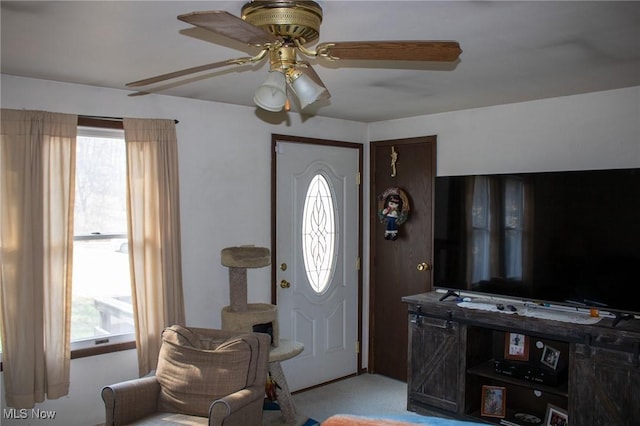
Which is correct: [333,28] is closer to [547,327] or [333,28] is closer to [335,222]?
[547,327]

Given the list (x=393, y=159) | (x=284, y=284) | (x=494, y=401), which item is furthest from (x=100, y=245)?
(x=494, y=401)

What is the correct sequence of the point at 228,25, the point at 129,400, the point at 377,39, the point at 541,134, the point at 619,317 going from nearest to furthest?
1. the point at 228,25
2. the point at 377,39
3. the point at 129,400
4. the point at 619,317
5. the point at 541,134

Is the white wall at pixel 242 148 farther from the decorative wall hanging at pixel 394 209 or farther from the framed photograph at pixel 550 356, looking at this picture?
the framed photograph at pixel 550 356

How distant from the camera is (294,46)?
196cm

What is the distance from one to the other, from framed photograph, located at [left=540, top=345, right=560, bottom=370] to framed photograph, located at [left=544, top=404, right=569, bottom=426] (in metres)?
0.26

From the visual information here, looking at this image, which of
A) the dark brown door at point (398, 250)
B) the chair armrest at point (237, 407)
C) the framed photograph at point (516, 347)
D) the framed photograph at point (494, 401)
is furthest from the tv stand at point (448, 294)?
A: the chair armrest at point (237, 407)

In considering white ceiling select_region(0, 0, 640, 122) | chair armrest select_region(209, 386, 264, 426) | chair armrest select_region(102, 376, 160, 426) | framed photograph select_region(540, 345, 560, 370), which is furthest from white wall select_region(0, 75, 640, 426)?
framed photograph select_region(540, 345, 560, 370)

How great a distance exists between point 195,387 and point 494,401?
2.09 meters

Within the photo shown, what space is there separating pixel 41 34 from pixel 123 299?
195cm

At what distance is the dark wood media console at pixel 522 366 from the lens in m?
3.07

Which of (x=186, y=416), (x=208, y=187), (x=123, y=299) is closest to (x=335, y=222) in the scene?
(x=208, y=187)

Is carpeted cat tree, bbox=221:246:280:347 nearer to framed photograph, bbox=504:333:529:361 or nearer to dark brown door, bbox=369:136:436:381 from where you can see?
dark brown door, bbox=369:136:436:381

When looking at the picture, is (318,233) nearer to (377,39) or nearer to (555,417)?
(555,417)

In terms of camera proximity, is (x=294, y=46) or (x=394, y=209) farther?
(x=394, y=209)
